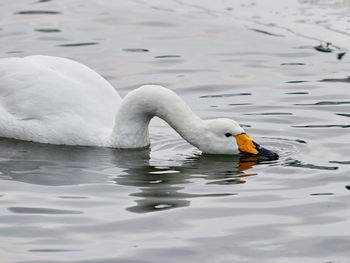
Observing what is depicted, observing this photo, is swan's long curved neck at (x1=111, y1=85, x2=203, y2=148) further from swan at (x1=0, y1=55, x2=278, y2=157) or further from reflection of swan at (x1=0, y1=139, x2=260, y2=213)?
reflection of swan at (x1=0, y1=139, x2=260, y2=213)

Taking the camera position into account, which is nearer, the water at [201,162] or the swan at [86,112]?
the water at [201,162]

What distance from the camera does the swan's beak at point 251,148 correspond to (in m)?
9.33

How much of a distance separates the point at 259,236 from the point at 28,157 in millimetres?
3615

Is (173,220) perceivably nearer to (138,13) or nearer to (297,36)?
(297,36)

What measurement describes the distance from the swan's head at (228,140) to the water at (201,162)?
11 centimetres

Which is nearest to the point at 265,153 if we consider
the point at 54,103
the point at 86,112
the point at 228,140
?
the point at 228,140

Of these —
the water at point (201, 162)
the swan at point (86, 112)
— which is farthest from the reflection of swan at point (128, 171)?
the swan at point (86, 112)

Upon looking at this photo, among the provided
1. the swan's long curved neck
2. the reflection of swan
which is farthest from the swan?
the reflection of swan

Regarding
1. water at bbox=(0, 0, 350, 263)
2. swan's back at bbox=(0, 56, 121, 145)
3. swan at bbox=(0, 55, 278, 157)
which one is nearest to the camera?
water at bbox=(0, 0, 350, 263)

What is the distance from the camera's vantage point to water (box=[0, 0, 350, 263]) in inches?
270

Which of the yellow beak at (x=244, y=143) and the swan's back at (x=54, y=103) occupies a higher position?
the swan's back at (x=54, y=103)

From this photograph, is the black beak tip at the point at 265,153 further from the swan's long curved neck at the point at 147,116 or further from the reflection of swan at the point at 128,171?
the swan's long curved neck at the point at 147,116

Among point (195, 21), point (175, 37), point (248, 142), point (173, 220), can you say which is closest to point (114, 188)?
point (173, 220)

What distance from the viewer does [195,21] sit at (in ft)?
57.6
